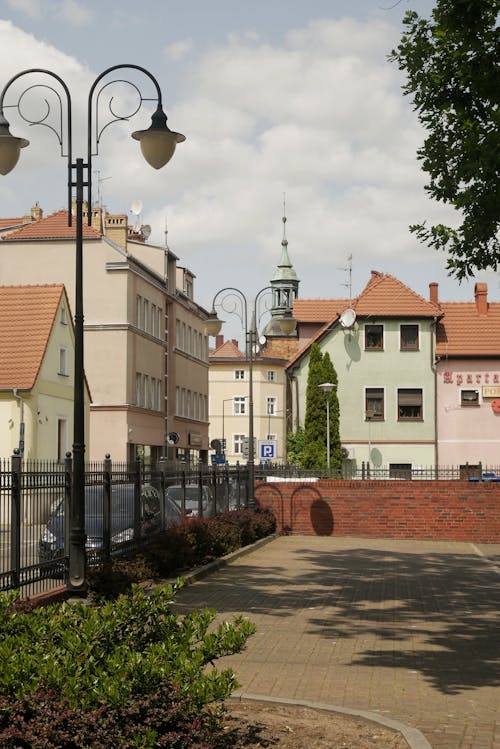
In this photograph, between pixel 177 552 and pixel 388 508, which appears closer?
pixel 177 552

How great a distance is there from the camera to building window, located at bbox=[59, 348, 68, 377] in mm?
43406

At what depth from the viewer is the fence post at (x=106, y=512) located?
17.3 metres

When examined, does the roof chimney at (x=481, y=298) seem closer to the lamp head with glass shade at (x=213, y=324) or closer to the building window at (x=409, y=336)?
the building window at (x=409, y=336)

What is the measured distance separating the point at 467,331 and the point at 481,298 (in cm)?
264

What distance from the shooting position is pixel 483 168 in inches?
547

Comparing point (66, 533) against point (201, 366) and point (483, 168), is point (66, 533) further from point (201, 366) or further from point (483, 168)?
point (201, 366)

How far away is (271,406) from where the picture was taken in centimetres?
11100

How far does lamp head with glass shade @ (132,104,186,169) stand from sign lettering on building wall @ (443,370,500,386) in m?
45.1

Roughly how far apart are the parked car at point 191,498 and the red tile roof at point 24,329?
14335 mm

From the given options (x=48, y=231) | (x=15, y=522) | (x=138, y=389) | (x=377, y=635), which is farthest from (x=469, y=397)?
(x=15, y=522)

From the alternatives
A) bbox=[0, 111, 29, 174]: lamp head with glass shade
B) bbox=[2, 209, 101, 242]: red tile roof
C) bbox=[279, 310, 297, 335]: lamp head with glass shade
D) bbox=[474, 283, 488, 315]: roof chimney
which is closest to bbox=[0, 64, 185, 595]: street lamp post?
bbox=[0, 111, 29, 174]: lamp head with glass shade

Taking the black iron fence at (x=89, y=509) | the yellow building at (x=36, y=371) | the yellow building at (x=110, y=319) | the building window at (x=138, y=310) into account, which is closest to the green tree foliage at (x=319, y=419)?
the yellow building at (x=110, y=319)

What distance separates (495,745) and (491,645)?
191 inches

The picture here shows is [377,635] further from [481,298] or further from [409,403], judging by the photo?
[481,298]
